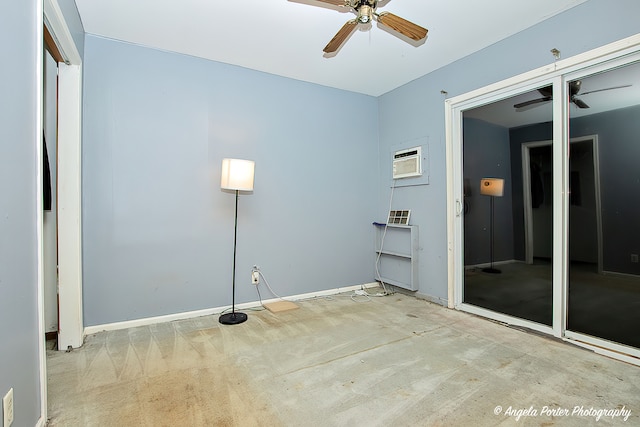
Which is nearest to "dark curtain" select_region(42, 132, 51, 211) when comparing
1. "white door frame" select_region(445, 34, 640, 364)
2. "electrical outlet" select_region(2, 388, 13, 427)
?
"electrical outlet" select_region(2, 388, 13, 427)

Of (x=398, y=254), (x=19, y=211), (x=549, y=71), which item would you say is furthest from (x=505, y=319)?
(x=19, y=211)

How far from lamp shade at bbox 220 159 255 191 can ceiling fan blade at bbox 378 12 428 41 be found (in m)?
1.57

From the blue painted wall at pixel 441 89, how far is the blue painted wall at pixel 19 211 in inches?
126

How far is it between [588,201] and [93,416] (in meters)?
3.41

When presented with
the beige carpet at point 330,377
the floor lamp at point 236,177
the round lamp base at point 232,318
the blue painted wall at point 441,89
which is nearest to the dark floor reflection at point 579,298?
the beige carpet at point 330,377

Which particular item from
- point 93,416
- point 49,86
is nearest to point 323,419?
point 93,416

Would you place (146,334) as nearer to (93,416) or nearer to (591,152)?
(93,416)

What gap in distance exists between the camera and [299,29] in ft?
8.20

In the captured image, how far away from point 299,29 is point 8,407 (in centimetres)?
285

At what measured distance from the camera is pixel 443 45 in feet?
9.07

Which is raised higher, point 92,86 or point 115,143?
point 92,86

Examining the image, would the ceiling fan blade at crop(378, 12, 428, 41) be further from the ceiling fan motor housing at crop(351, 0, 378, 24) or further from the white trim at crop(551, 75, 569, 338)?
the white trim at crop(551, 75, 569, 338)

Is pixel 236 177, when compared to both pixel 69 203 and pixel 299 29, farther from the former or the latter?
pixel 299 29

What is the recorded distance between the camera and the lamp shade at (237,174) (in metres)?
2.67
